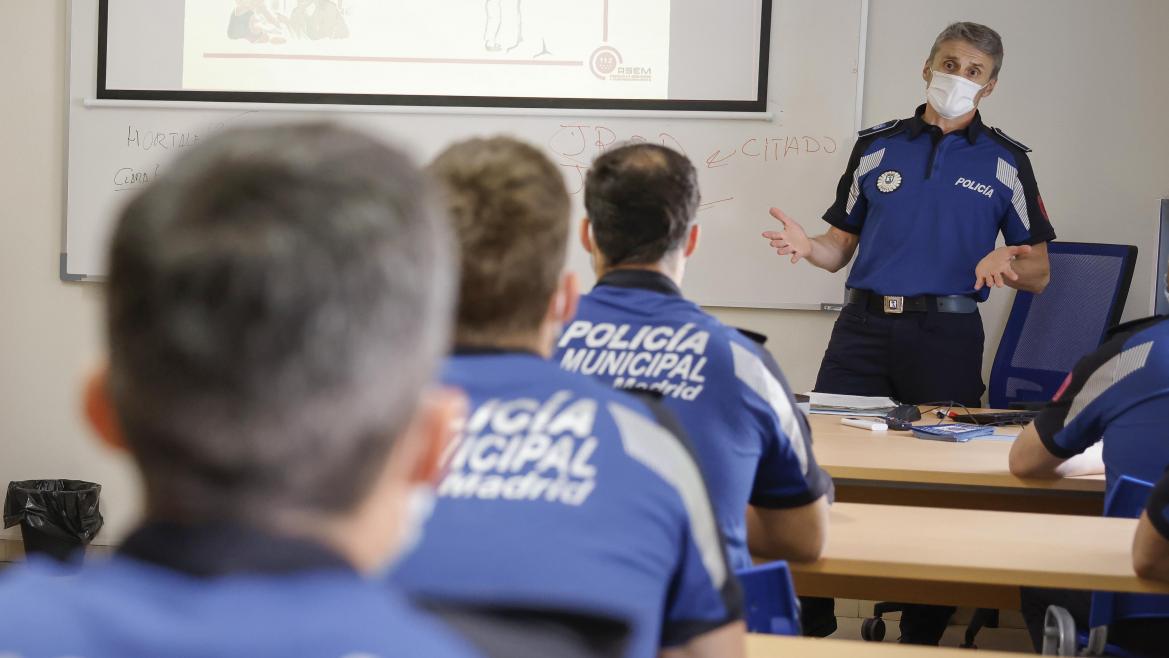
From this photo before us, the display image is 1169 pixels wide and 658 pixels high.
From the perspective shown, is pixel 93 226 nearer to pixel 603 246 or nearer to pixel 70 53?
pixel 70 53

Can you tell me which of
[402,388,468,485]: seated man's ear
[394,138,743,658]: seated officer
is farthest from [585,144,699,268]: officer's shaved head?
[402,388,468,485]: seated man's ear

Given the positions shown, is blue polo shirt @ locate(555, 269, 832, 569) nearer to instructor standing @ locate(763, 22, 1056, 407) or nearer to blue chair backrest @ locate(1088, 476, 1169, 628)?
blue chair backrest @ locate(1088, 476, 1169, 628)

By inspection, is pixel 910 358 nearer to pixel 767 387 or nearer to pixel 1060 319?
pixel 1060 319

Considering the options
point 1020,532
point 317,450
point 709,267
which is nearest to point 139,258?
point 317,450

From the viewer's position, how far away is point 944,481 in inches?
96.7

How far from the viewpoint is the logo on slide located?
4547 millimetres

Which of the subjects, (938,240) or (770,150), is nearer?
(938,240)

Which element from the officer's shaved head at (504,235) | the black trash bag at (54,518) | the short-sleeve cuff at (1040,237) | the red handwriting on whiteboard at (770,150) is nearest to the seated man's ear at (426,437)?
the officer's shaved head at (504,235)

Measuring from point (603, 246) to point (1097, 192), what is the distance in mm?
3219

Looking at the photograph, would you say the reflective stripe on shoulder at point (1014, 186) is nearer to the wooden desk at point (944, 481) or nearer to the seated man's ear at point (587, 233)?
the wooden desk at point (944, 481)

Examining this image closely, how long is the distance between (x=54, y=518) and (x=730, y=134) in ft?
10.2

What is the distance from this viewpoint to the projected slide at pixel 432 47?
179 inches

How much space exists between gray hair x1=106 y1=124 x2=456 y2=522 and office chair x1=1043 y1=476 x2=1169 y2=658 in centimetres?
182

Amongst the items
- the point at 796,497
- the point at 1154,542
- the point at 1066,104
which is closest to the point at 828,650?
the point at 796,497
